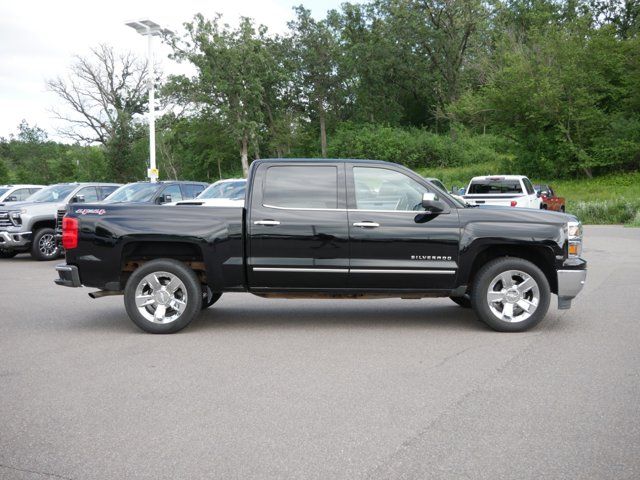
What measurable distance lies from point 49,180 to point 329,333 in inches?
3620

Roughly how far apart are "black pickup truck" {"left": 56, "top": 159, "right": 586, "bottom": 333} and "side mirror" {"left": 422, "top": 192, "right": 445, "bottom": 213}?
45mm

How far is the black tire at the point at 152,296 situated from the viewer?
726cm

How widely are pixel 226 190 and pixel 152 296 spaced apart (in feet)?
27.6

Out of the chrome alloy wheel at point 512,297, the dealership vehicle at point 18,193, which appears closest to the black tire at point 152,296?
the chrome alloy wheel at point 512,297

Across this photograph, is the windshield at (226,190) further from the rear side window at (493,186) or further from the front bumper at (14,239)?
the rear side window at (493,186)

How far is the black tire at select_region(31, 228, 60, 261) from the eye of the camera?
51.7 feet

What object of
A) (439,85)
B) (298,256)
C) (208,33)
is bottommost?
(298,256)

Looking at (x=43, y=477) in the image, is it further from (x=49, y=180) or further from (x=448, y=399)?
(x=49, y=180)

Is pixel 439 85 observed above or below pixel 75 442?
above

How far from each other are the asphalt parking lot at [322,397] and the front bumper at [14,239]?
7654mm

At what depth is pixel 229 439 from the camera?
13.5 ft

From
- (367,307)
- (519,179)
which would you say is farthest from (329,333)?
(519,179)

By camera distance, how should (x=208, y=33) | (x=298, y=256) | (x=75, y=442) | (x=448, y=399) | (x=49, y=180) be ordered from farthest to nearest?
(x=49, y=180) → (x=208, y=33) → (x=298, y=256) → (x=448, y=399) → (x=75, y=442)

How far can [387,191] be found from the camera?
7.44 metres
